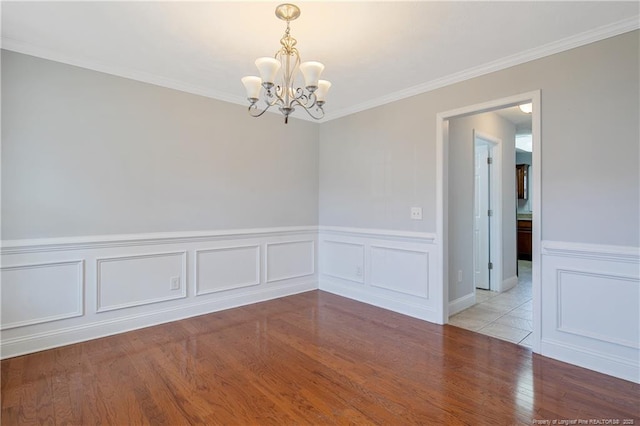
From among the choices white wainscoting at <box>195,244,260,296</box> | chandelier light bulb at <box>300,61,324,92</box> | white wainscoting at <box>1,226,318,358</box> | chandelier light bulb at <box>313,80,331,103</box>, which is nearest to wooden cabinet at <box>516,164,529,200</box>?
white wainscoting at <box>1,226,318,358</box>

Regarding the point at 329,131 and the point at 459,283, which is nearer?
the point at 459,283

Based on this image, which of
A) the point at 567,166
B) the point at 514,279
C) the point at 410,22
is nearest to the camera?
the point at 410,22

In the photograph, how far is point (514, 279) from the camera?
477cm

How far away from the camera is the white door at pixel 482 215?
15.0 feet

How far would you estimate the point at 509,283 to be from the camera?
4.63 m

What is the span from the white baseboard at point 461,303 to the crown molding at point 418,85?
233 centimetres

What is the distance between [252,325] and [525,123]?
185 inches

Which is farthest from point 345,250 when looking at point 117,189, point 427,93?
point 117,189

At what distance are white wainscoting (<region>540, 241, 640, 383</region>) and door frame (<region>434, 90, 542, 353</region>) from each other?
5 cm

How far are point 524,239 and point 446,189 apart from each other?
4.92 meters

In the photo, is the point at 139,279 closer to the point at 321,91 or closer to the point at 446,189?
the point at 321,91

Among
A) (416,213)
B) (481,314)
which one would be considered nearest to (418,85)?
(416,213)

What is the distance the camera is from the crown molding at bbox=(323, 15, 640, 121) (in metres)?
2.23

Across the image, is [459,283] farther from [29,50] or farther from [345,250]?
[29,50]
